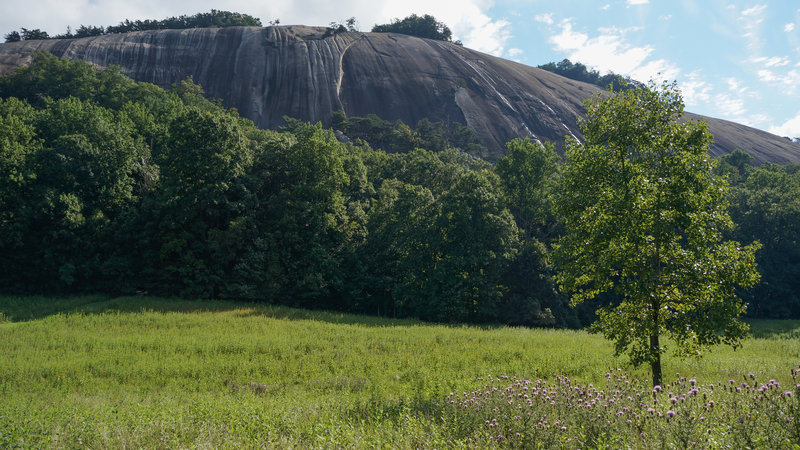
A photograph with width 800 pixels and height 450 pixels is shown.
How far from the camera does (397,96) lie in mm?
90938

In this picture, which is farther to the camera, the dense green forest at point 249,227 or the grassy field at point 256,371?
the dense green forest at point 249,227

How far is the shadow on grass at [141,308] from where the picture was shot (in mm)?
27078

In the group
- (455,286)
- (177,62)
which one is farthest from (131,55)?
(455,286)

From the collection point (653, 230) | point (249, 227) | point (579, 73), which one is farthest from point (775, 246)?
point (579, 73)

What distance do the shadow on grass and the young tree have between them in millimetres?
17321

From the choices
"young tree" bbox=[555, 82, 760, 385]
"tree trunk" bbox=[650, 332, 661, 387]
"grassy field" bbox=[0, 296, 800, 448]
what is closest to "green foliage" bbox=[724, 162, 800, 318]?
"grassy field" bbox=[0, 296, 800, 448]

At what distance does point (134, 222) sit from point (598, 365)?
35341 mm

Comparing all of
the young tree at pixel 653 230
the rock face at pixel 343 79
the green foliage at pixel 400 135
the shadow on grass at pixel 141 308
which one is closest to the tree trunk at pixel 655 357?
the young tree at pixel 653 230

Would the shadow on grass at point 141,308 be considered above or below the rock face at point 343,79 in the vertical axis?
below

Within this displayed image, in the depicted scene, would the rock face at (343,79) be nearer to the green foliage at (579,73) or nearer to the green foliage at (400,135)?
the green foliage at (400,135)

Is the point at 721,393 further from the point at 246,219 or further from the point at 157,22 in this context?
the point at 157,22

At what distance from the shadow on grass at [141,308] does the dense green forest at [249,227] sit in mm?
2098

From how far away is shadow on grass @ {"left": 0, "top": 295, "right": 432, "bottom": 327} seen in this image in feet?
88.8

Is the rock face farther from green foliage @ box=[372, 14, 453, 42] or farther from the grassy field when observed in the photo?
the grassy field
